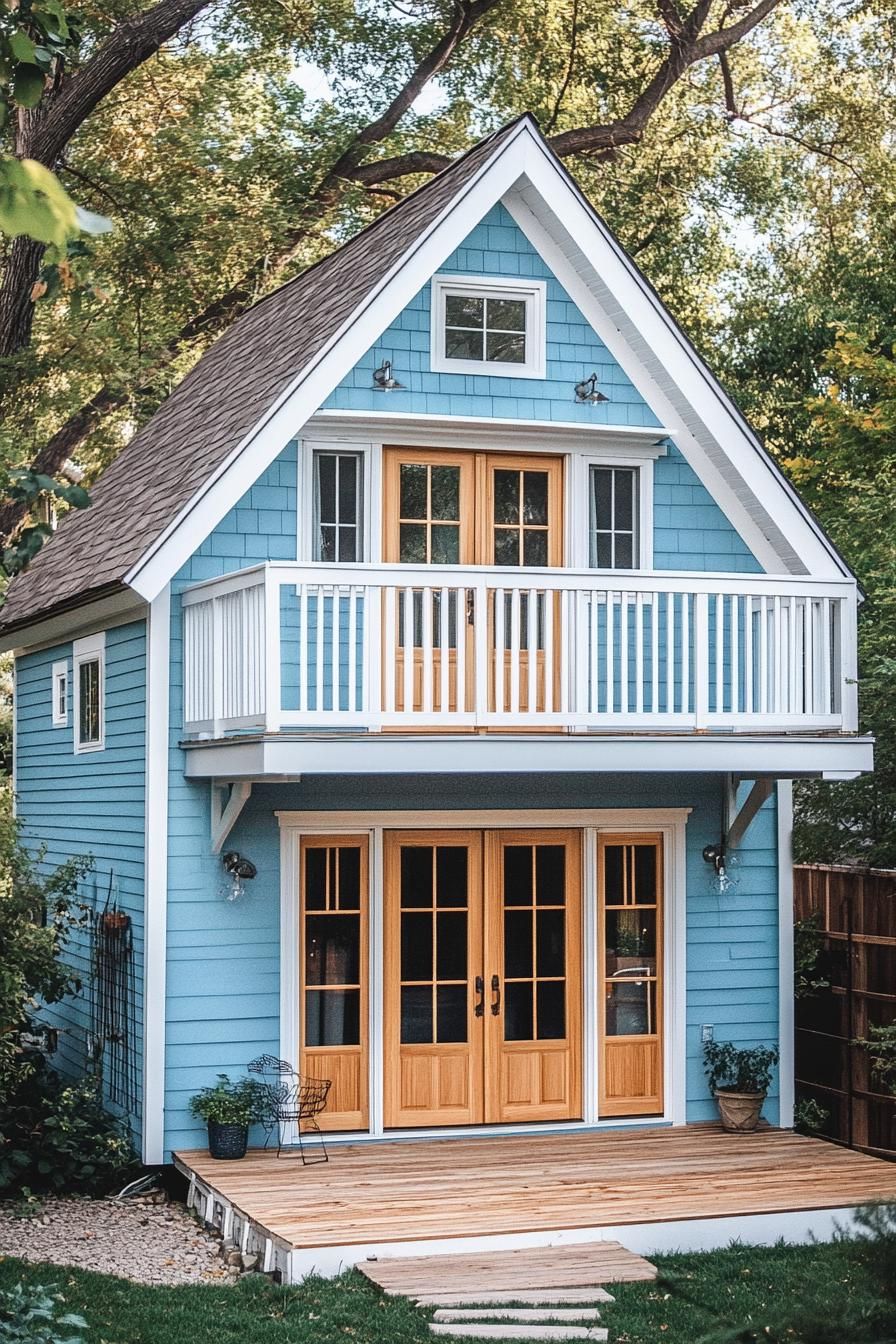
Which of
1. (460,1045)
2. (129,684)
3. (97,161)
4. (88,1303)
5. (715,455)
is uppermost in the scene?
(97,161)

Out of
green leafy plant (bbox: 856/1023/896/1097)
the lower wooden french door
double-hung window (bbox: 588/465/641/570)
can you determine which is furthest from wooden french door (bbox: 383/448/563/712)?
green leafy plant (bbox: 856/1023/896/1097)

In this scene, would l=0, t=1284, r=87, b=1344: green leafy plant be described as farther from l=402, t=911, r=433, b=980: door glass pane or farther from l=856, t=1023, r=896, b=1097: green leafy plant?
l=856, t=1023, r=896, b=1097: green leafy plant

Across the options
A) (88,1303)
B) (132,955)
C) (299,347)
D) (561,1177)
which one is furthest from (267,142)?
(88,1303)

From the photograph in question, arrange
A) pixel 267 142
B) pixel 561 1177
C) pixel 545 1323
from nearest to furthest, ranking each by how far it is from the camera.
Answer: pixel 545 1323
pixel 561 1177
pixel 267 142

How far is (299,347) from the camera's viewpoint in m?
12.0

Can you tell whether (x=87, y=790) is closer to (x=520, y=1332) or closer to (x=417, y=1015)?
(x=417, y=1015)

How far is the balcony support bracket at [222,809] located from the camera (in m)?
10.7

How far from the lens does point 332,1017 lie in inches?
453

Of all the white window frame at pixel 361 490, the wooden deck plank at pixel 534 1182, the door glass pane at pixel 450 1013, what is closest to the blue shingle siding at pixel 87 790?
the white window frame at pixel 361 490

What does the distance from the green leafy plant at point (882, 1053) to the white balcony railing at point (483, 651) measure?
201 cm

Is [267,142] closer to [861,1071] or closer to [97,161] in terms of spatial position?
[97,161]

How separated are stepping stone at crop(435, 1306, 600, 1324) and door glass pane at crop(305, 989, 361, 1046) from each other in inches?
139

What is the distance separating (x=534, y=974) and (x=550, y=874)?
0.70 meters

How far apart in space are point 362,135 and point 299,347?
11213 mm
